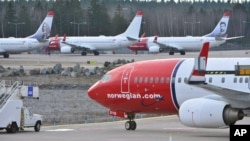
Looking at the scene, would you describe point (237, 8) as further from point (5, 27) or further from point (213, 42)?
point (213, 42)

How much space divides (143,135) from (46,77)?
37.6 meters

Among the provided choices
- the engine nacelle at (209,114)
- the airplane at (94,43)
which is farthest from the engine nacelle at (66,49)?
the engine nacelle at (209,114)

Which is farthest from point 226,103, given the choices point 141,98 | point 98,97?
point 98,97

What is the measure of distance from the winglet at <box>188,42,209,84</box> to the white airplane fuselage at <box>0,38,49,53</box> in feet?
267

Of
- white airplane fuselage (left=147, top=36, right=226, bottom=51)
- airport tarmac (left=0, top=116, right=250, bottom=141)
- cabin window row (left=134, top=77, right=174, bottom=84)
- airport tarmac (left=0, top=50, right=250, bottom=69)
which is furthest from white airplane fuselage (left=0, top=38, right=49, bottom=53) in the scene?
cabin window row (left=134, top=77, right=174, bottom=84)

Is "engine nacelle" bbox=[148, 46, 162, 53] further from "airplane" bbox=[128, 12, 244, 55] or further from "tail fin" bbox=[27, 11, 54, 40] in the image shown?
"tail fin" bbox=[27, 11, 54, 40]

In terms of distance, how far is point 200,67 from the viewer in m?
28.9

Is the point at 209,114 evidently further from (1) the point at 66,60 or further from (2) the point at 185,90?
(1) the point at 66,60

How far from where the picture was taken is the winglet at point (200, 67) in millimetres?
28750

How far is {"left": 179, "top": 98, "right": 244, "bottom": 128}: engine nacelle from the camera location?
2966cm

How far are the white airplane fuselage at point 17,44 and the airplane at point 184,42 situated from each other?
18061 mm

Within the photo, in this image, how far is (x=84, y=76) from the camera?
70.0 metres

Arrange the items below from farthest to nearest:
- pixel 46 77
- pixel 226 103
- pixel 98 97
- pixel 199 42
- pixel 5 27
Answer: pixel 5 27 < pixel 199 42 < pixel 46 77 < pixel 98 97 < pixel 226 103

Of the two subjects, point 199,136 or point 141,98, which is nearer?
point 199,136
